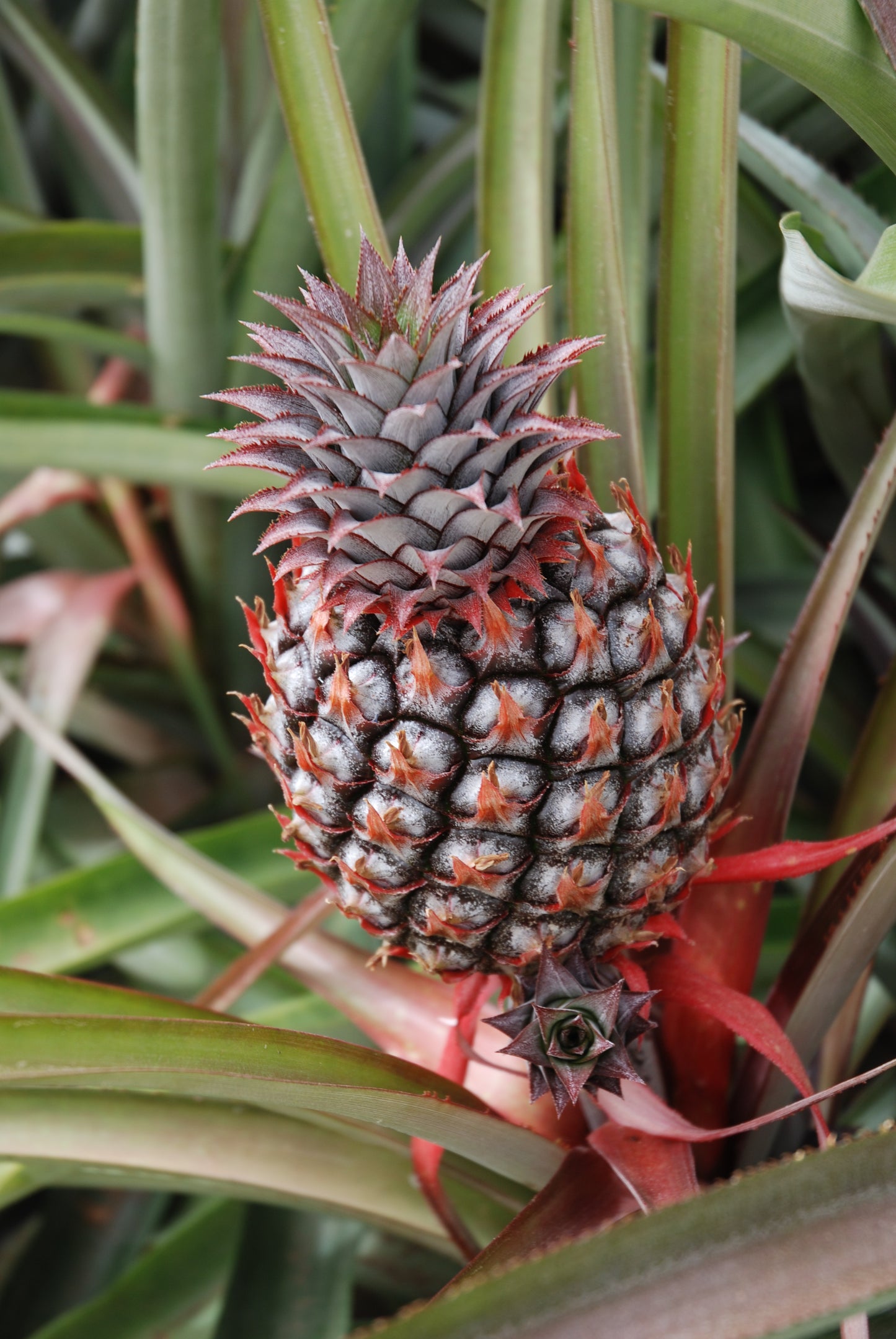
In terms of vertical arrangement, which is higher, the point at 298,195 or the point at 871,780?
the point at 298,195

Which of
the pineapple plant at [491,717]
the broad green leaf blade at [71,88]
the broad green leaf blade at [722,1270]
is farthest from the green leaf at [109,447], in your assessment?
the broad green leaf blade at [722,1270]

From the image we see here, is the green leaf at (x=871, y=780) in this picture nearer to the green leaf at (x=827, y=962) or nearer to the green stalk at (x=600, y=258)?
the green leaf at (x=827, y=962)

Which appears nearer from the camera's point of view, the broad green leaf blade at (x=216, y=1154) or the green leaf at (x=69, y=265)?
the broad green leaf blade at (x=216, y=1154)

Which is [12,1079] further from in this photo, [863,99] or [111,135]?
[111,135]

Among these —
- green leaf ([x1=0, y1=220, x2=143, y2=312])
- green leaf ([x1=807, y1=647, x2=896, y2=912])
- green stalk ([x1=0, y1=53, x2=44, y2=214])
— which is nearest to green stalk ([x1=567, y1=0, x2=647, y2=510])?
green leaf ([x1=807, y1=647, x2=896, y2=912])

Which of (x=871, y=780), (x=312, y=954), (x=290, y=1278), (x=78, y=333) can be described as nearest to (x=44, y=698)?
(x=78, y=333)

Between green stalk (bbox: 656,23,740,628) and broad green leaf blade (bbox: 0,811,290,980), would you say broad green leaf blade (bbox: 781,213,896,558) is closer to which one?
green stalk (bbox: 656,23,740,628)

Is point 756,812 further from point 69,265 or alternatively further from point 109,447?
point 69,265
